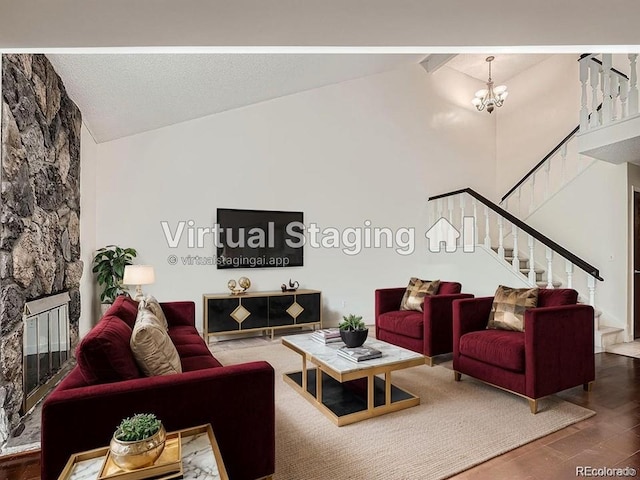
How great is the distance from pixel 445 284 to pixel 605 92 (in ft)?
9.37

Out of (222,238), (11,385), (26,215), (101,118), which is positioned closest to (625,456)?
(11,385)

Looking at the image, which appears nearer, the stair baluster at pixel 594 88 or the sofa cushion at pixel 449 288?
the sofa cushion at pixel 449 288

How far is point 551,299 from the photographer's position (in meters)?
3.20

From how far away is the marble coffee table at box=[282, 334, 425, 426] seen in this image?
8.36 feet

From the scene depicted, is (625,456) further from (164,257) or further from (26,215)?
(164,257)

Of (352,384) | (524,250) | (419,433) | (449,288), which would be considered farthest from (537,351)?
(524,250)

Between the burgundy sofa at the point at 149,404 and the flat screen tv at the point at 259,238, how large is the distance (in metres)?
3.20

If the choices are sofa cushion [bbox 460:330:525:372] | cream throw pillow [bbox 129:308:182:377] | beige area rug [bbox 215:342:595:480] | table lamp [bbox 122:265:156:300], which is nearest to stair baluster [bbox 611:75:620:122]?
sofa cushion [bbox 460:330:525:372]

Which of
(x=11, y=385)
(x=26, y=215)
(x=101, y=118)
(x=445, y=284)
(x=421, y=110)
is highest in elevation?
(x=421, y=110)

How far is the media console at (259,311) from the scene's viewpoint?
15.2 ft

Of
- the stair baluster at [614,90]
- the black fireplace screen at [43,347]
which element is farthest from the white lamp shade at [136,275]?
the stair baluster at [614,90]

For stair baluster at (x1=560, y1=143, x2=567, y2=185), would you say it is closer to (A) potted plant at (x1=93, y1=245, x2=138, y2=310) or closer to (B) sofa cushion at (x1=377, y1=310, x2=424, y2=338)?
(B) sofa cushion at (x1=377, y1=310, x2=424, y2=338)

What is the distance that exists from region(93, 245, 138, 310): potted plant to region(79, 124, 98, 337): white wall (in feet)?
0.29

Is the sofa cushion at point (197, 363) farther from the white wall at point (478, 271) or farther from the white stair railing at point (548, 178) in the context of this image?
the white stair railing at point (548, 178)
